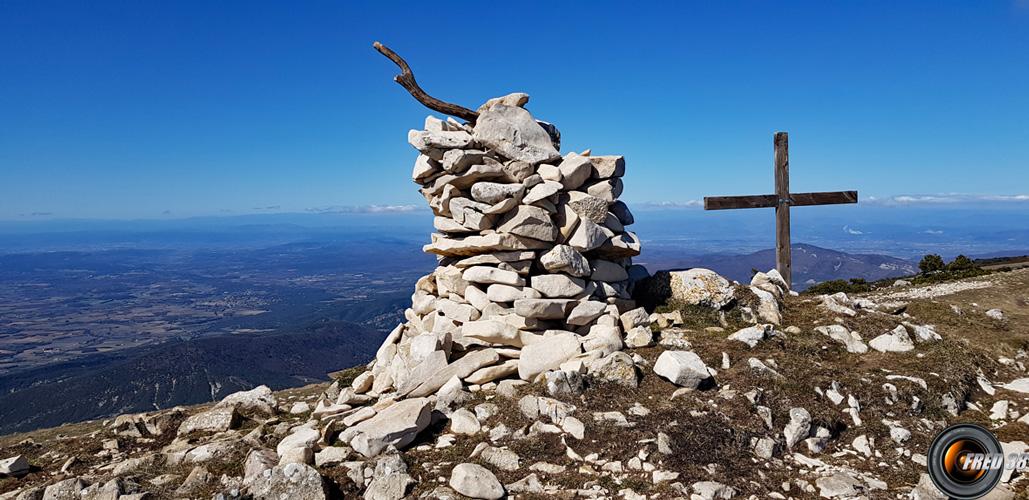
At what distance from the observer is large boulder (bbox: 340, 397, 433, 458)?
7.39 meters

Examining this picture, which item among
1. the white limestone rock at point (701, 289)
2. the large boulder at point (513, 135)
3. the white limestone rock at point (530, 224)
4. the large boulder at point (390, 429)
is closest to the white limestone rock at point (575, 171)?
the large boulder at point (513, 135)

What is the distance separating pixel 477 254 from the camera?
38.7 ft

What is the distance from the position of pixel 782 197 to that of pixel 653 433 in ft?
33.6

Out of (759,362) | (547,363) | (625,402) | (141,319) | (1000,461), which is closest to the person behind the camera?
(1000,461)

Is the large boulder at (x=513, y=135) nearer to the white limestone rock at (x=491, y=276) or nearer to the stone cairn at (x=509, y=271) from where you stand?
the stone cairn at (x=509, y=271)

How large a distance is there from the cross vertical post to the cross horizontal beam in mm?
168

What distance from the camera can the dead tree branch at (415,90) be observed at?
12758 mm

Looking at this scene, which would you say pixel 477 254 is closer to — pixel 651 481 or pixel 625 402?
pixel 625 402

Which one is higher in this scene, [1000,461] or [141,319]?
[1000,461]

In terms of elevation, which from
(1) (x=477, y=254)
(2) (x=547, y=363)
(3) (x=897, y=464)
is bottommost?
(3) (x=897, y=464)

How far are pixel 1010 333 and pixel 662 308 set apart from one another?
23.7 ft

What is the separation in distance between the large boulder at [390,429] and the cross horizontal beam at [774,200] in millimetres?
8982

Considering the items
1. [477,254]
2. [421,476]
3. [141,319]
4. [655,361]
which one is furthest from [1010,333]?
[141,319]

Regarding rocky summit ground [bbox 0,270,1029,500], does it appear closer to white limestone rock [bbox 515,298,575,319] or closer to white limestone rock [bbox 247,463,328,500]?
white limestone rock [bbox 247,463,328,500]
